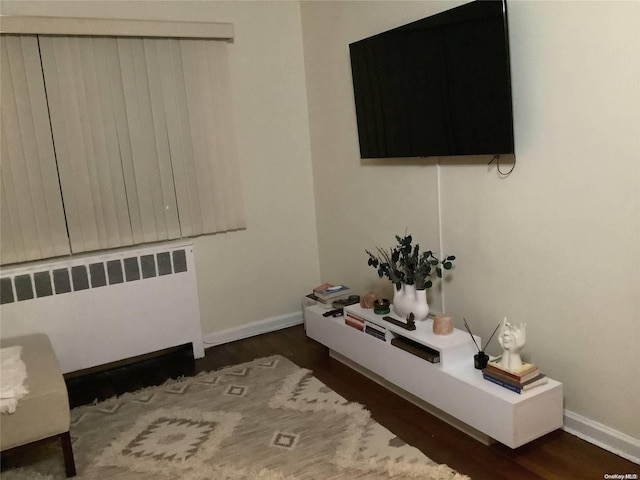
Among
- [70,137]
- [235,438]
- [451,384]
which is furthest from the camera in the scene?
[70,137]

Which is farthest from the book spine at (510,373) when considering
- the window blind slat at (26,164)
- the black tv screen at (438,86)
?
the window blind slat at (26,164)

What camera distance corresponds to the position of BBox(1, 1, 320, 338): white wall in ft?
12.9

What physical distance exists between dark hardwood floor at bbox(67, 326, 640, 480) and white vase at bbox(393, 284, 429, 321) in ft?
1.51

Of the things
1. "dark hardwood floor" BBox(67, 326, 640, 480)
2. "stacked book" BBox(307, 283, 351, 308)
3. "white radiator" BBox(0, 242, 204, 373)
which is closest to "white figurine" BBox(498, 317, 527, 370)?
"dark hardwood floor" BBox(67, 326, 640, 480)

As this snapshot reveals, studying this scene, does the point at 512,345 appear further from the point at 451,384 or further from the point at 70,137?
the point at 70,137

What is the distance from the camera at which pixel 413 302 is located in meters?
2.97

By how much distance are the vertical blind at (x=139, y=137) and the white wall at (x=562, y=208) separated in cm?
126

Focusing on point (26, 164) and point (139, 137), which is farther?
point (139, 137)

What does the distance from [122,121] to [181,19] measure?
31.5 inches

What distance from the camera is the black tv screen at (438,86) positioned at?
8.13 feet

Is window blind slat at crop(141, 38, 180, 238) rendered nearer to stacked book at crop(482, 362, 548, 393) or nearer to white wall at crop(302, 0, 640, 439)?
white wall at crop(302, 0, 640, 439)

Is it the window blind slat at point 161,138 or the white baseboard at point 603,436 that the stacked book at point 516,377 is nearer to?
the white baseboard at point 603,436

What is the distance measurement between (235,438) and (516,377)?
1.33 metres

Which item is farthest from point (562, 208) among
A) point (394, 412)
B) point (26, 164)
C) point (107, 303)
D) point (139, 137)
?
point (26, 164)
